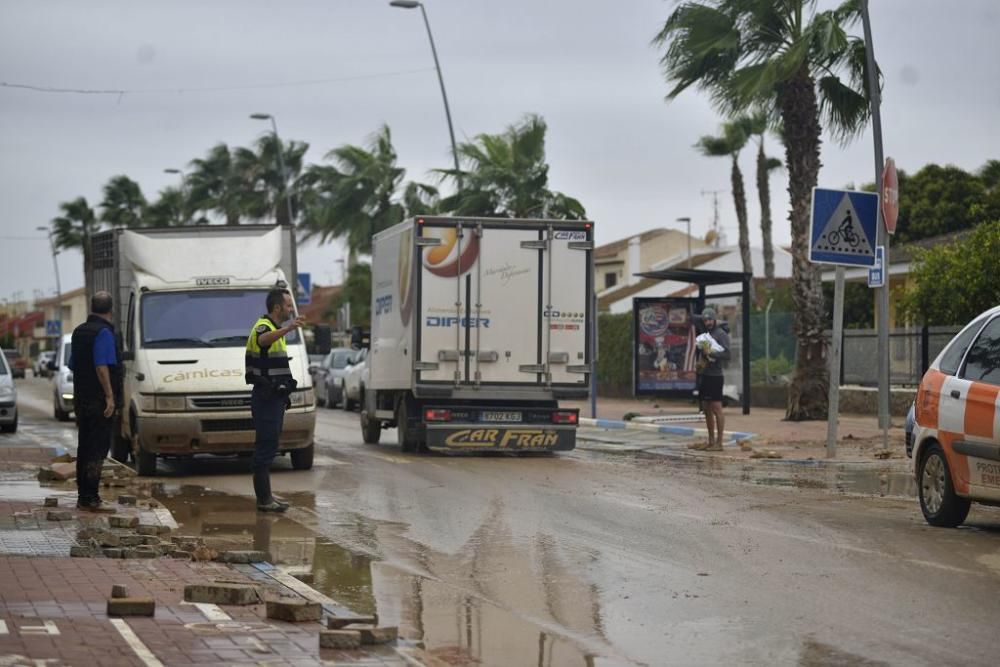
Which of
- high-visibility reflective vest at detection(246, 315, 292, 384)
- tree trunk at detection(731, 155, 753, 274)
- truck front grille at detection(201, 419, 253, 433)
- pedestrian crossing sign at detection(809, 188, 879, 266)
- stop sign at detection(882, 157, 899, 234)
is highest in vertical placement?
tree trunk at detection(731, 155, 753, 274)

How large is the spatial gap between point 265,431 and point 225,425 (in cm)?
380

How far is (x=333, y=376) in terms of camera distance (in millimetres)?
38281

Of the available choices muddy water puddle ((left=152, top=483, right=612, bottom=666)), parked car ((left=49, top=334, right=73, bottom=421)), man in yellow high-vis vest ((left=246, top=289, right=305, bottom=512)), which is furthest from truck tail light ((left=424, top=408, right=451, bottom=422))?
parked car ((left=49, top=334, right=73, bottom=421))

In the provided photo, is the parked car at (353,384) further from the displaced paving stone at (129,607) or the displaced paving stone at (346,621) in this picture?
the displaced paving stone at (346,621)

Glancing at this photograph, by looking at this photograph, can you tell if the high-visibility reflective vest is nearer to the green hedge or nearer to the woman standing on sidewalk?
the woman standing on sidewalk

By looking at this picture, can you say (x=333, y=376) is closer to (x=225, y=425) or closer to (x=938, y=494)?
(x=225, y=425)

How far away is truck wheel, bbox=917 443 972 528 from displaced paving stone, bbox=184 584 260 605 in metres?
5.70

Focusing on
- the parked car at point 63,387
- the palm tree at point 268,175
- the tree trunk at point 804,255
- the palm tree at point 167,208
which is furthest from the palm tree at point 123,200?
the tree trunk at point 804,255

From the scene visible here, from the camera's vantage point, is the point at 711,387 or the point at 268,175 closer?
the point at 711,387

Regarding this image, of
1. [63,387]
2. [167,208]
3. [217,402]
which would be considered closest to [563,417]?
[217,402]

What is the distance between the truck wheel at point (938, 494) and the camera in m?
11.4

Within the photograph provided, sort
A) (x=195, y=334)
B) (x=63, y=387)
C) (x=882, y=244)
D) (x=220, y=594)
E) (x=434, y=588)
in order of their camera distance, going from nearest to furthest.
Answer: (x=220, y=594)
(x=434, y=588)
(x=195, y=334)
(x=882, y=244)
(x=63, y=387)

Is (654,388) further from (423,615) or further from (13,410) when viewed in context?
(423,615)

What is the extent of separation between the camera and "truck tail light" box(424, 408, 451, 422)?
19375 millimetres
